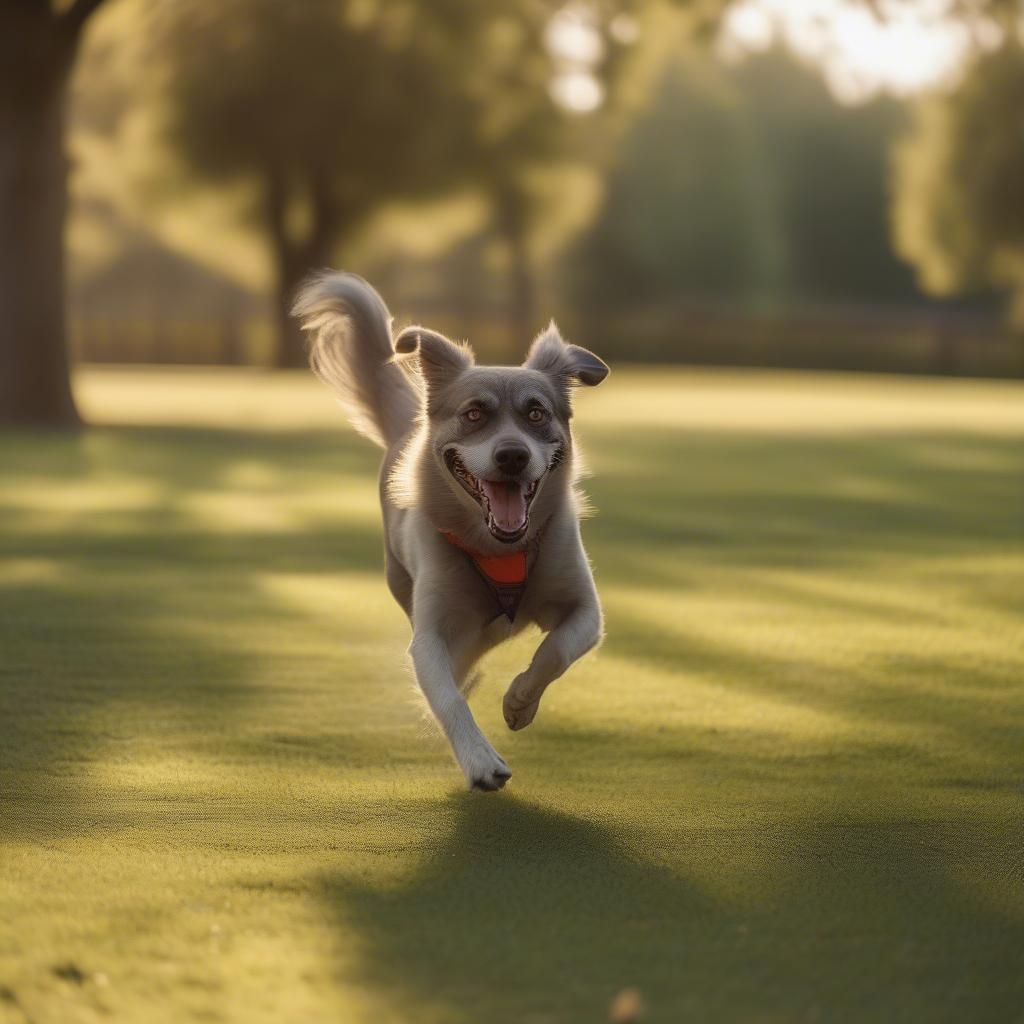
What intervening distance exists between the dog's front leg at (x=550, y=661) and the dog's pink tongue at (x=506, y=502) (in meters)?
0.36

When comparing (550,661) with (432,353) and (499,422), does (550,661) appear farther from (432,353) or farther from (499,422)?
(432,353)

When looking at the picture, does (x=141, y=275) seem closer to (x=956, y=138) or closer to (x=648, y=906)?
(x=956, y=138)

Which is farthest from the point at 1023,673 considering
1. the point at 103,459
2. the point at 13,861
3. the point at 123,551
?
the point at 103,459

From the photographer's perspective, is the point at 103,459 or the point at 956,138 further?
the point at 956,138

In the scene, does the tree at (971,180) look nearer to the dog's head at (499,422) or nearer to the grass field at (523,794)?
the grass field at (523,794)

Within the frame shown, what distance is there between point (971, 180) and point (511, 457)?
47.0 meters

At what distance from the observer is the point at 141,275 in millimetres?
73125

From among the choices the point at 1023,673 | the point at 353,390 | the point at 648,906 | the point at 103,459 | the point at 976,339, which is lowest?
the point at 976,339

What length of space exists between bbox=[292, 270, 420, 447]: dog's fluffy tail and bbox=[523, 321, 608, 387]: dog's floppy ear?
120 centimetres

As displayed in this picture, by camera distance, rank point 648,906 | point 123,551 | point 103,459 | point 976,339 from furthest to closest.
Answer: point 976,339 → point 103,459 → point 123,551 → point 648,906

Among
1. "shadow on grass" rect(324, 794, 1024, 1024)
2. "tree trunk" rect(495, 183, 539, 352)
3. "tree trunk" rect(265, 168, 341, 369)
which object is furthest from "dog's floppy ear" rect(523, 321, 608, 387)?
"tree trunk" rect(495, 183, 539, 352)

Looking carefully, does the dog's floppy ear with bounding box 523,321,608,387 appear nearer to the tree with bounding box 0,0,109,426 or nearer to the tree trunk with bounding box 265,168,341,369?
the tree with bounding box 0,0,109,426

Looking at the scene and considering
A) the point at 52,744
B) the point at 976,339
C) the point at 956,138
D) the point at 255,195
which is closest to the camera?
the point at 52,744

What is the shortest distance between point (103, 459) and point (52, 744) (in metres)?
13.0
